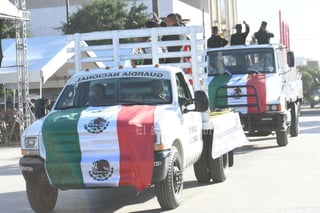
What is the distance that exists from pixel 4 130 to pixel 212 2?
64.3 m

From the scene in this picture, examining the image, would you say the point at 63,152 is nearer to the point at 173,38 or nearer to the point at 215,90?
the point at 173,38

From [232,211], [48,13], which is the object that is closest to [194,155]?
[232,211]

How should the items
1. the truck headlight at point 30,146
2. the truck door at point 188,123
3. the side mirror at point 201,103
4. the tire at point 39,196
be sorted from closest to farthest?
1. the truck headlight at point 30,146
2. the tire at point 39,196
3. the truck door at point 188,123
4. the side mirror at point 201,103

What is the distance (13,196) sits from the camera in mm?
10242

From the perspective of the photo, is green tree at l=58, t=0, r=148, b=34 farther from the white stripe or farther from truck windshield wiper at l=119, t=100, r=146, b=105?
the white stripe

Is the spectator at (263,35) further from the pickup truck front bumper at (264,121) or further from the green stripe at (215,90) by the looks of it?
the pickup truck front bumper at (264,121)

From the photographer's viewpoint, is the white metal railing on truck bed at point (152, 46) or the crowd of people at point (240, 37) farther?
the crowd of people at point (240, 37)

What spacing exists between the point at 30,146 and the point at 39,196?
0.74m

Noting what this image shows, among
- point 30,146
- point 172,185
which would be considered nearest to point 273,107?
point 172,185

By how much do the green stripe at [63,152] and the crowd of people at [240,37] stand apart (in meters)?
9.48

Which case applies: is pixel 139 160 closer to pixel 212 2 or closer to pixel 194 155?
pixel 194 155

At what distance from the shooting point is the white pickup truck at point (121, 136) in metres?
7.51

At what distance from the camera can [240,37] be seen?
16.7 metres

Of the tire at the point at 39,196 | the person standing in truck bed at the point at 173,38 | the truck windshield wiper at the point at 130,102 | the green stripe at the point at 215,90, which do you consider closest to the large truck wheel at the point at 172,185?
the truck windshield wiper at the point at 130,102
